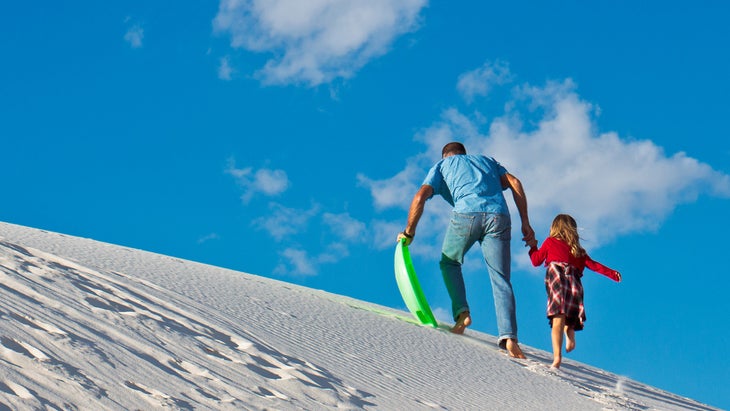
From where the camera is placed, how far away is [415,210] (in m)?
5.80

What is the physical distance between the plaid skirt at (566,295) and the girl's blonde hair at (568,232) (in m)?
0.13

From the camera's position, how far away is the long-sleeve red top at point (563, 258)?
5.40 metres

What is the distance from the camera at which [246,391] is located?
2.78 meters

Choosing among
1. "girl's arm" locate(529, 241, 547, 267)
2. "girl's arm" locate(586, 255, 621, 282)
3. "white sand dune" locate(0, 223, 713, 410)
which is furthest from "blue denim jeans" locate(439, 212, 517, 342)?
"girl's arm" locate(586, 255, 621, 282)

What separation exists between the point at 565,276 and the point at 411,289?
3.64ft

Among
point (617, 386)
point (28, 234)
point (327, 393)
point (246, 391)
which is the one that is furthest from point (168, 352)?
point (617, 386)

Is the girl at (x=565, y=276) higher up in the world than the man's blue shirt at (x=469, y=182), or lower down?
lower down

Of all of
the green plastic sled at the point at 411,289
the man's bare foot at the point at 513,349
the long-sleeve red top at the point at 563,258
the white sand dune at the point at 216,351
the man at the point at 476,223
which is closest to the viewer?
the white sand dune at the point at 216,351

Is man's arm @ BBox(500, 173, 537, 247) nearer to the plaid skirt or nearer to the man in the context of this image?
the man

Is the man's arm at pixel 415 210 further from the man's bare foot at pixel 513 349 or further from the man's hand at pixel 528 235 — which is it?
the man's bare foot at pixel 513 349

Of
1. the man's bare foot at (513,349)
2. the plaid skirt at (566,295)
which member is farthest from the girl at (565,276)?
the man's bare foot at (513,349)

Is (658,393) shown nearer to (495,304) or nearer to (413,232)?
(495,304)

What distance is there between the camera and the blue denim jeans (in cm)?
550

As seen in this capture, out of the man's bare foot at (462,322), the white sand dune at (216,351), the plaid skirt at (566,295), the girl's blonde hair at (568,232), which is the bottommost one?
the white sand dune at (216,351)
